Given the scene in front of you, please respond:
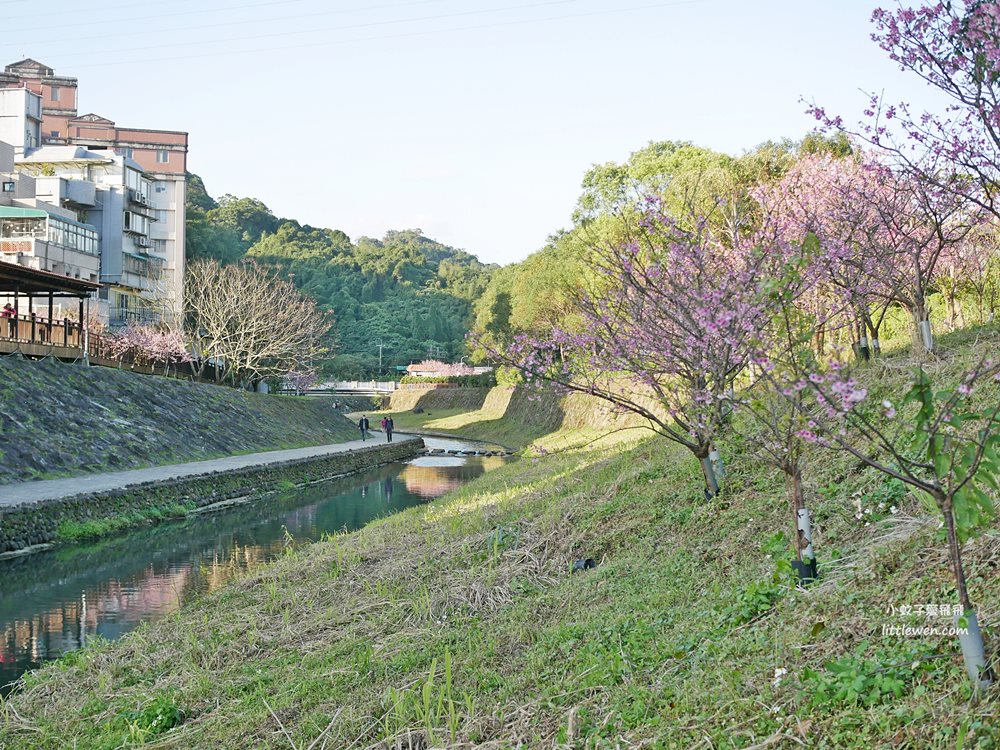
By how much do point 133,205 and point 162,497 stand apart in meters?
41.3

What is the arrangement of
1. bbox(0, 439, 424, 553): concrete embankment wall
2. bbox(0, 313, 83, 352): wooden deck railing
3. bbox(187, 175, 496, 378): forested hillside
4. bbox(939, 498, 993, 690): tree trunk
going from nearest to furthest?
1. bbox(939, 498, 993, 690): tree trunk
2. bbox(0, 439, 424, 553): concrete embankment wall
3. bbox(0, 313, 83, 352): wooden deck railing
4. bbox(187, 175, 496, 378): forested hillside

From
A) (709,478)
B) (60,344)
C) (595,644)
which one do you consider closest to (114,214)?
(60,344)

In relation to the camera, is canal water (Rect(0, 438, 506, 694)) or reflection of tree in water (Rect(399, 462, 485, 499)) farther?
reflection of tree in water (Rect(399, 462, 485, 499))

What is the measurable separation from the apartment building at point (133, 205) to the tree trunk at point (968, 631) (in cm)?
4482

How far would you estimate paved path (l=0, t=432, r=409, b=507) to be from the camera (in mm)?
16219

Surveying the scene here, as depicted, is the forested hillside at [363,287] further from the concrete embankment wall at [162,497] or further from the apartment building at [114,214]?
the concrete embankment wall at [162,497]

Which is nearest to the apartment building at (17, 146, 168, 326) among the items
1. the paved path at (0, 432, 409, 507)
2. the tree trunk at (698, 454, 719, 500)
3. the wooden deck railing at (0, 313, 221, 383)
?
the wooden deck railing at (0, 313, 221, 383)

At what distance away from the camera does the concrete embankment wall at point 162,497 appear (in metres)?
14.7

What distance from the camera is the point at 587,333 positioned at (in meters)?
9.49

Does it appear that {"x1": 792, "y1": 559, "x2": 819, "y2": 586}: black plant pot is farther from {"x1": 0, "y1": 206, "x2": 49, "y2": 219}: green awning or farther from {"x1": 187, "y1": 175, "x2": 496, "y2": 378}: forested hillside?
{"x1": 187, "y1": 175, "x2": 496, "y2": 378}: forested hillside

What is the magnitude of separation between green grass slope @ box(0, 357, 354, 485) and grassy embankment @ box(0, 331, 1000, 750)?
11.8 meters

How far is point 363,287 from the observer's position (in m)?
96.6

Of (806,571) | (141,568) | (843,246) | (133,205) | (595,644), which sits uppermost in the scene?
(133,205)

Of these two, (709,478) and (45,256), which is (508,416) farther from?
(709,478)
